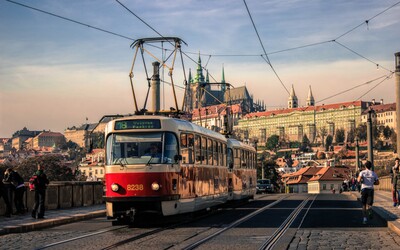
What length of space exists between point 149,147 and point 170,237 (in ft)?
11.5

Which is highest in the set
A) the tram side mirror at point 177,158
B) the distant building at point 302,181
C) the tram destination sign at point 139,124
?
the tram destination sign at point 139,124

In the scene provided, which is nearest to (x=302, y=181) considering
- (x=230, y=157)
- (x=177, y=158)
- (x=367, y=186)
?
(x=230, y=157)

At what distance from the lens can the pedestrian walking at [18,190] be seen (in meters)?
19.5

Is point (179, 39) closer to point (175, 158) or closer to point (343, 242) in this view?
point (175, 158)

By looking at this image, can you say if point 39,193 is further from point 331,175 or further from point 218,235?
point 331,175

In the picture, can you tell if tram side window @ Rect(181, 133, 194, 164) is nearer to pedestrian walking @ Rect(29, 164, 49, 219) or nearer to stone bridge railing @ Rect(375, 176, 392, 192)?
pedestrian walking @ Rect(29, 164, 49, 219)

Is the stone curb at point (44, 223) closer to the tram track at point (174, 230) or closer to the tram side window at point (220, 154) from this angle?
the tram track at point (174, 230)

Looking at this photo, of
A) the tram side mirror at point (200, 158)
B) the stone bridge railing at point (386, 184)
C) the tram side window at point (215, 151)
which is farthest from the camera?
the stone bridge railing at point (386, 184)

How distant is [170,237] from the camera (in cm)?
1359

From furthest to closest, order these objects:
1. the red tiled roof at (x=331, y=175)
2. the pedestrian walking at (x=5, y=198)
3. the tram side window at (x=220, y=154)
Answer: the red tiled roof at (x=331, y=175)
the tram side window at (x=220, y=154)
the pedestrian walking at (x=5, y=198)

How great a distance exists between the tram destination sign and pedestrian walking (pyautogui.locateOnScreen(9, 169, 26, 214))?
456 cm

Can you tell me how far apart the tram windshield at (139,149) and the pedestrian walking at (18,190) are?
4236 millimetres

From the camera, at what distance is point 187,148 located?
18016 millimetres

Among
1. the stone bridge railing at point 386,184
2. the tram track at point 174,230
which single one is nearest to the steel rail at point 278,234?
the tram track at point 174,230
